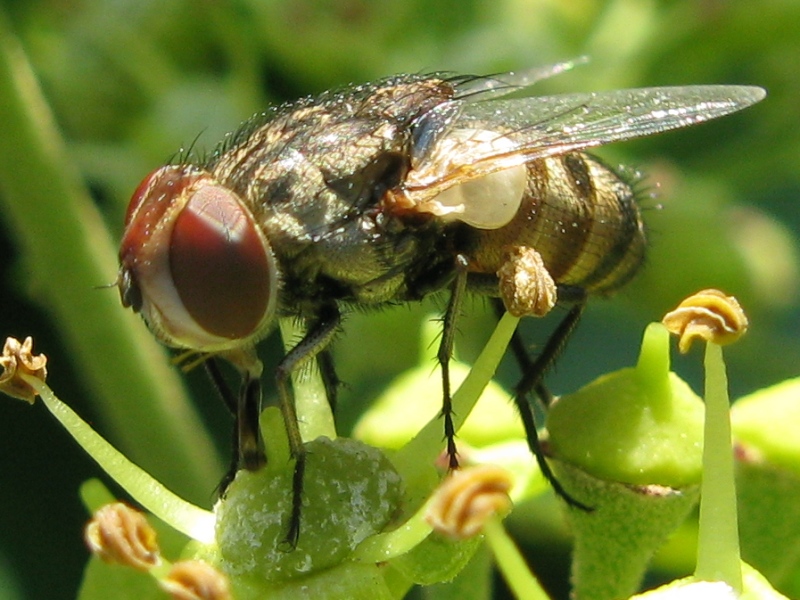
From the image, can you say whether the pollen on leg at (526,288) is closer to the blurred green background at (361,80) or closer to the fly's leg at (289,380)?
the fly's leg at (289,380)

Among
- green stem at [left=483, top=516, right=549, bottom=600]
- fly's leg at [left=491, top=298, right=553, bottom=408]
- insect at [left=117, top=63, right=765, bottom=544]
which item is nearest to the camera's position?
green stem at [left=483, top=516, right=549, bottom=600]

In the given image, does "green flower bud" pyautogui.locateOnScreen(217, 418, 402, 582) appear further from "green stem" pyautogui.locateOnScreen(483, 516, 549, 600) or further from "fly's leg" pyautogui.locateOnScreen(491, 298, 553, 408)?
"fly's leg" pyautogui.locateOnScreen(491, 298, 553, 408)

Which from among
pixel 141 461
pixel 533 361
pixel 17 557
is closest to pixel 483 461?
pixel 533 361

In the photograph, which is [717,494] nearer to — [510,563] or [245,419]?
[510,563]

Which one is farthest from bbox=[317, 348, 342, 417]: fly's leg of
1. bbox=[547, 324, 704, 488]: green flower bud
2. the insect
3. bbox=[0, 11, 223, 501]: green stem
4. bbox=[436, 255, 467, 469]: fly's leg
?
bbox=[0, 11, 223, 501]: green stem

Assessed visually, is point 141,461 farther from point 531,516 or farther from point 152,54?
point 152,54

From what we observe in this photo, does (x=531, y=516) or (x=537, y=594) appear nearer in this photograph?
(x=537, y=594)
